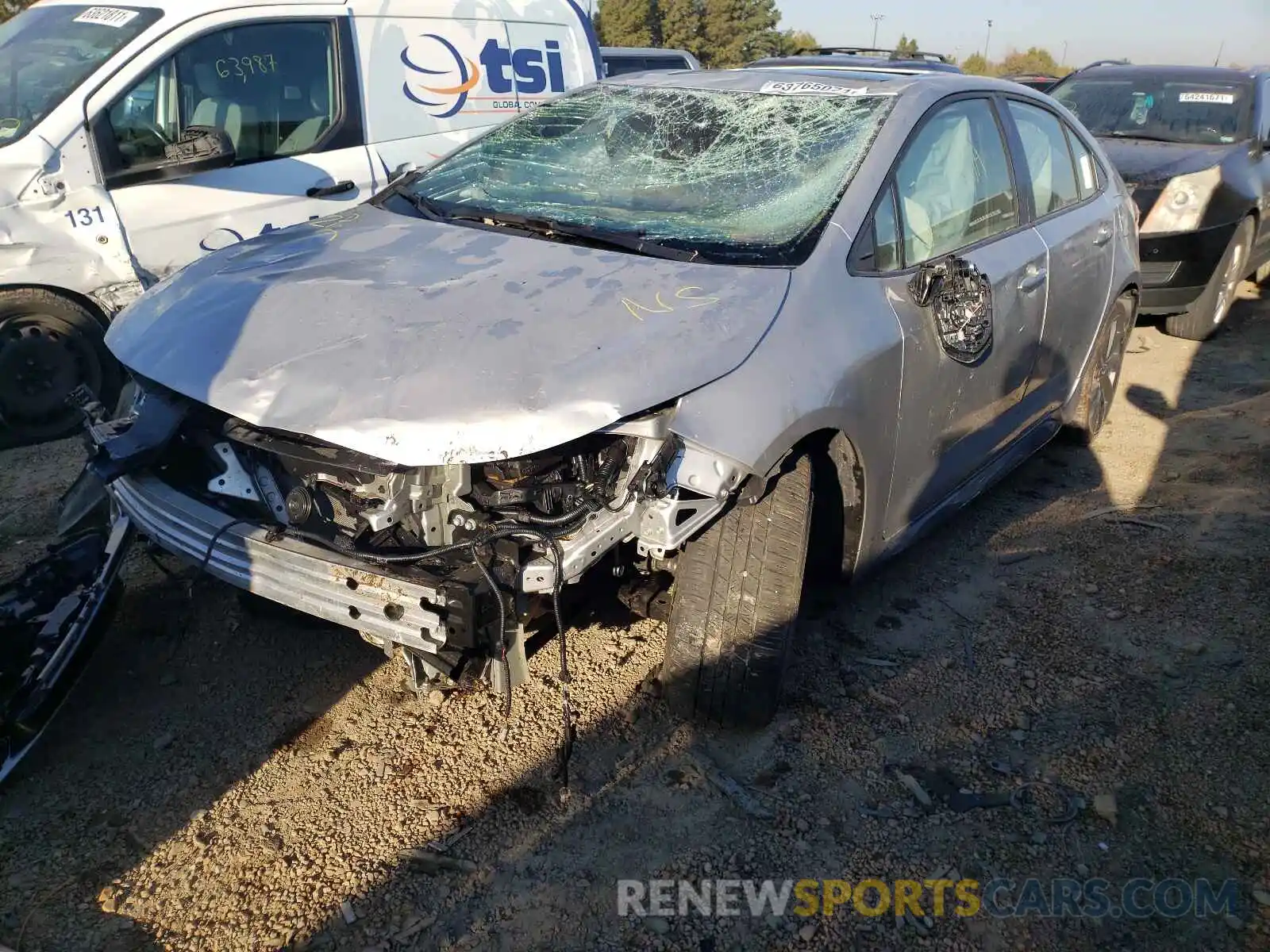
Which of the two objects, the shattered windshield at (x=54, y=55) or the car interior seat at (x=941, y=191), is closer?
the car interior seat at (x=941, y=191)

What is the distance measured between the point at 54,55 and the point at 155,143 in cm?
69

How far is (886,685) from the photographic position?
2982 millimetres

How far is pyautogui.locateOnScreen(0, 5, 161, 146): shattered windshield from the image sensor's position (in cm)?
438

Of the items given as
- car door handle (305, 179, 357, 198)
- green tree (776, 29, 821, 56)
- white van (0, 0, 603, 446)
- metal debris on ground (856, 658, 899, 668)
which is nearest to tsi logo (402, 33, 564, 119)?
white van (0, 0, 603, 446)

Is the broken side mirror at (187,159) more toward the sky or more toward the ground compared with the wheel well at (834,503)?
more toward the sky

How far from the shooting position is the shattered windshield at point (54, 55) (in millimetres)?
4383

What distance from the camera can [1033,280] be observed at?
3.54 m

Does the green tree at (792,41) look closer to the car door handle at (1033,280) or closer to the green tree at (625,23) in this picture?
the green tree at (625,23)

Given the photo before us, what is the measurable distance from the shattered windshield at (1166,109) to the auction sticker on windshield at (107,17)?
668cm

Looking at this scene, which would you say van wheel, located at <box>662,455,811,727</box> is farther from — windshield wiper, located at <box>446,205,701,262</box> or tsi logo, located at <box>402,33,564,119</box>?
tsi logo, located at <box>402,33,564,119</box>

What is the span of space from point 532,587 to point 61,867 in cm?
134

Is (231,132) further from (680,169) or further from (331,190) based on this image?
(680,169)

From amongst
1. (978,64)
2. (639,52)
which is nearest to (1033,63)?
(978,64)

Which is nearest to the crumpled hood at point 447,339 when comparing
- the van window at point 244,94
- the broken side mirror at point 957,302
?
the broken side mirror at point 957,302
